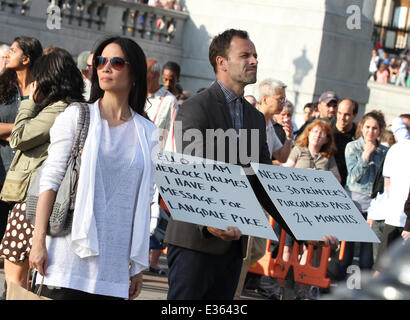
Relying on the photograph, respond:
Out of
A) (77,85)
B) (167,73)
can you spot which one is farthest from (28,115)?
(167,73)

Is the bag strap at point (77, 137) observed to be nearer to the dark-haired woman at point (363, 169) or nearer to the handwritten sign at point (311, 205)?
the handwritten sign at point (311, 205)

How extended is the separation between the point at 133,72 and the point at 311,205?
1.24 metres

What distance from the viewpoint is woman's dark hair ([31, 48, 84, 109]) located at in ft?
19.0

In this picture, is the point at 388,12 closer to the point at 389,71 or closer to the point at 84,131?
the point at 389,71

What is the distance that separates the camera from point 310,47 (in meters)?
19.0

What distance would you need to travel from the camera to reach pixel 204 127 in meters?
4.91

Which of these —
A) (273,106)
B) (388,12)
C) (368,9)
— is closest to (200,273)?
(273,106)

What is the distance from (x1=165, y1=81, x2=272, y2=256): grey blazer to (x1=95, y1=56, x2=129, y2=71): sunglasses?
55 cm

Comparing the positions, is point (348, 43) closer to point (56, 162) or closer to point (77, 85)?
point (77, 85)

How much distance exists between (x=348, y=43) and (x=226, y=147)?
1489 cm

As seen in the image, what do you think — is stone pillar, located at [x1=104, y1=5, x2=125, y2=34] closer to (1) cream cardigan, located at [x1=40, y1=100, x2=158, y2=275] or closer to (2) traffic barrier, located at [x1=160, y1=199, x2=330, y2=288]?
(2) traffic barrier, located at [x1=160, y1=199, x2=330, y2=288]

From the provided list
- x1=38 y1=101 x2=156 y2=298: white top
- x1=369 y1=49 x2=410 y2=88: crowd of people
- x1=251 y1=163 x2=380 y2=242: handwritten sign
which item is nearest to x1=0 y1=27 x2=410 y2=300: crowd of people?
x1=38 y1=101 x2=156 y2=298: white top

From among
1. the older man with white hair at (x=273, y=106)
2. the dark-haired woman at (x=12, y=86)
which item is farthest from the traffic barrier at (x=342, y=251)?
the dark-haired woman at (x=12, y=86)

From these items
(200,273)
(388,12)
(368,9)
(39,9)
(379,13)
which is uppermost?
(388,12)
